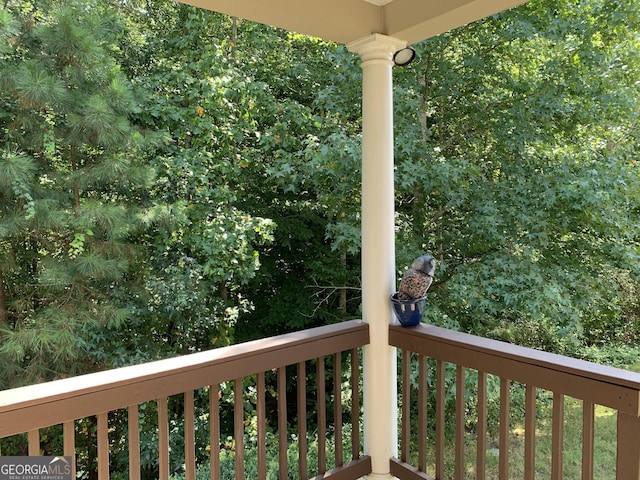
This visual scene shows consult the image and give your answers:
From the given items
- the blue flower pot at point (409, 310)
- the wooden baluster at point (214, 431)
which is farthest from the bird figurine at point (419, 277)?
the wooden baluster at point (214, 431)

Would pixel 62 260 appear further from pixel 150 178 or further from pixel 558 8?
pixel 558 8

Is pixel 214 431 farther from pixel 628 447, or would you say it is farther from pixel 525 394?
pixel 628 447

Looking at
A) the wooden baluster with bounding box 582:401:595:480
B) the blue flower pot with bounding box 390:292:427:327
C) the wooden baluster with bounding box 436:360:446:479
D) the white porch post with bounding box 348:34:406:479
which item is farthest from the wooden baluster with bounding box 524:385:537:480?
the white porch post with bounding box 348:34:406:479

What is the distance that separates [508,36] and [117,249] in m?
3.93

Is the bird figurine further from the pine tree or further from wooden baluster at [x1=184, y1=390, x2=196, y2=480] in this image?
the pine tree

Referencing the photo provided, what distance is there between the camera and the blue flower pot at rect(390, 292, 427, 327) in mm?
2145

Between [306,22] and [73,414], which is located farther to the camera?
[306,22]

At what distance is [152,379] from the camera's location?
63.1 inches

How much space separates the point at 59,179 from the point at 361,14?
2.95 metres

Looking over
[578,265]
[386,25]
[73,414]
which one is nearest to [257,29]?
[386,25]

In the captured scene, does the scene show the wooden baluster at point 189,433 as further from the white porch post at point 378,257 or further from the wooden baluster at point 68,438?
the white porch post at point 378,257

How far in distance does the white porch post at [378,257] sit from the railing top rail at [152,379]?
0.54 feet

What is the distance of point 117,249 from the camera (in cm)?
399

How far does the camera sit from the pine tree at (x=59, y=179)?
3.59 m
